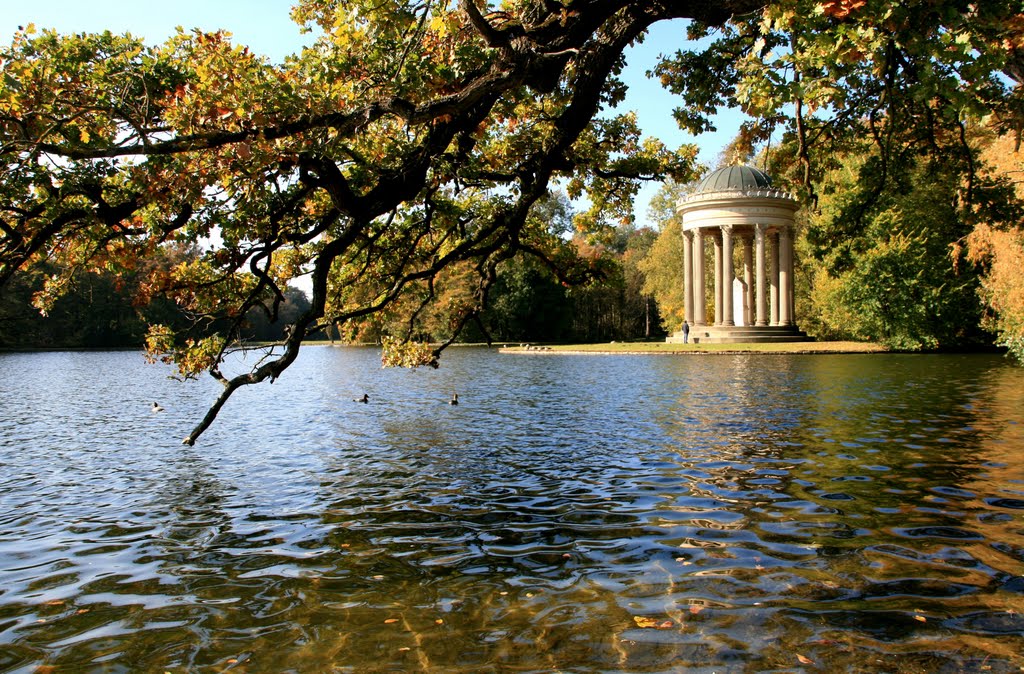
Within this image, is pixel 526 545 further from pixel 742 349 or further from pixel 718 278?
pixel 718 278

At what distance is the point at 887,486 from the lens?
8727 millimetres

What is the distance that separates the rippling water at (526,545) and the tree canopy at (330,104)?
1.69m

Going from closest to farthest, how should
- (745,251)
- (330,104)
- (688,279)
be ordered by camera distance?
1. (330,104)
2. (745,251)
3. (688,279)

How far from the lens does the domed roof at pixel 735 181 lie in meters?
52.0

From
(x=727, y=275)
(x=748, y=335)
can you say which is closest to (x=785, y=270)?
(x=727, y=275)

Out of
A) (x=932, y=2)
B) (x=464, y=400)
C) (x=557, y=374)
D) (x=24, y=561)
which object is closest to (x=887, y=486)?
(x=932, y=2)

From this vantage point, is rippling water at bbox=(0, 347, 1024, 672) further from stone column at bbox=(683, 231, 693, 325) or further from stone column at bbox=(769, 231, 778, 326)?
stone column at bbox=(683, 231, 693, 325)

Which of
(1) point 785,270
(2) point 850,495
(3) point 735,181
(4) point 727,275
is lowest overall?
(2) point 850,495

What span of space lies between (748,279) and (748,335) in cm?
644

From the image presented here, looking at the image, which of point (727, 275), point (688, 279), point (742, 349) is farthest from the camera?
point (688, 279)

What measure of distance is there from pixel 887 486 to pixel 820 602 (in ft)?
13.7

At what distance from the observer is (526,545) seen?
6832 mm

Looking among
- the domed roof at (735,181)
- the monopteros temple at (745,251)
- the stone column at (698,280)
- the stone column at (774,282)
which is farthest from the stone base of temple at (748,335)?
the domed roof at (735,181)

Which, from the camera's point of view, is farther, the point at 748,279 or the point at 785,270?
the point at 748,279
